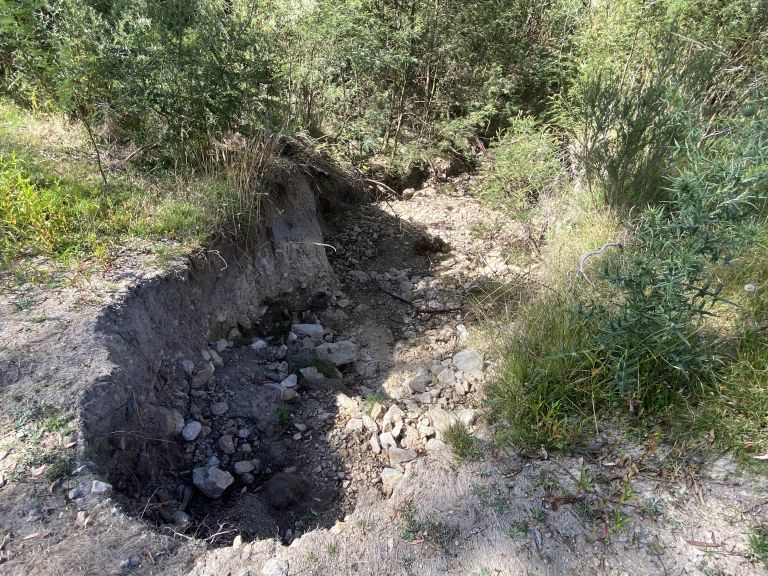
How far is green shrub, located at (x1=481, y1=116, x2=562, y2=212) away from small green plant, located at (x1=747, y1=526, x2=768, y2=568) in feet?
10.8

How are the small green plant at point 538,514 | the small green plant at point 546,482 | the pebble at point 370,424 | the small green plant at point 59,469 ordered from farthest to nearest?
the pebble at point 370,424 → the small green plant at point 546,482 → the small green plant at point 538,514 → the small green plant at point 59,469

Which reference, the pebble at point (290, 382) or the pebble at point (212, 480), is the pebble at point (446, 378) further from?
the pebble at point (212, 480)

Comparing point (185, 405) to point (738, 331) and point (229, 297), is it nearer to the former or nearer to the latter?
point (229, 297)

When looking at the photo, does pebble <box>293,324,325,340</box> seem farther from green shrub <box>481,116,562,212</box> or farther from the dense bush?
green shrub <box>481,116,562,212</box>

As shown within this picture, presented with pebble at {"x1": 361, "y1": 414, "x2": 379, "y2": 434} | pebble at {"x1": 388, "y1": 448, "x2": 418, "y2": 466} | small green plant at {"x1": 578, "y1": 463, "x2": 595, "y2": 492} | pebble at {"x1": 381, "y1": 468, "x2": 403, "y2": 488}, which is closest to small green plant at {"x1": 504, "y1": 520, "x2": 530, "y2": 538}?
small green plant at {"x1": 578, "y1": 463, "x2": 595, "y2": 492}

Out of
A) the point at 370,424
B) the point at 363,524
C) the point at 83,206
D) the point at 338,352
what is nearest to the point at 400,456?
the point at 370,424

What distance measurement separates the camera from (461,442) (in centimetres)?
252

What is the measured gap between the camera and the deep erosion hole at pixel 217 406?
2.42 metres

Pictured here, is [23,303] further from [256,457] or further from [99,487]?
[256,457]

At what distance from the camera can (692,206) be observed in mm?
2096

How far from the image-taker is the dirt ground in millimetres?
1968

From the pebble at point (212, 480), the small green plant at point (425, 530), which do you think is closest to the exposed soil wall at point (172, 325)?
the pebble at point (212, 480)

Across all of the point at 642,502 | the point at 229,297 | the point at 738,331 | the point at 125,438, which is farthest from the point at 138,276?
the point at 738,331

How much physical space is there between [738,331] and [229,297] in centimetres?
→ 316
